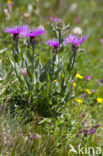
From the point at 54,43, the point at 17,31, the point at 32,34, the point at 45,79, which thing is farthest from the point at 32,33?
the point at 45,79

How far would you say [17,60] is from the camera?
205cm

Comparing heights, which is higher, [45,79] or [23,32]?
[23,32]

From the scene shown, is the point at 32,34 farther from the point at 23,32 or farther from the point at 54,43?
the point at 54,43

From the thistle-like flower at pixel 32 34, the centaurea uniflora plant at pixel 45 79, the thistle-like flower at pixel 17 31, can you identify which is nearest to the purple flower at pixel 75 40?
the centaurea uniflora plant at pixel 45 79

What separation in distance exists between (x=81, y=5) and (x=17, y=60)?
6500 mm

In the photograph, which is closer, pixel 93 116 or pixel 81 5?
pixel 93 116

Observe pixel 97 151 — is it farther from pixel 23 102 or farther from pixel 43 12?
pixel 43 12

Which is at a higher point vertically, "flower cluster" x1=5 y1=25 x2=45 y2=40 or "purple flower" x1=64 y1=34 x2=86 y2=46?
"flower cluster" x1=5 y1=25 x2=45 y2=40

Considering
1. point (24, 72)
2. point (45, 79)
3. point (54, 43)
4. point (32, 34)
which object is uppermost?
point (32, 34)

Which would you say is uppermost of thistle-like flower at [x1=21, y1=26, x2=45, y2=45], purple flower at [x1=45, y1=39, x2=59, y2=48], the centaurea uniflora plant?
thistle-like flower at [x1=21, y1=26, x2=45, y2=45]

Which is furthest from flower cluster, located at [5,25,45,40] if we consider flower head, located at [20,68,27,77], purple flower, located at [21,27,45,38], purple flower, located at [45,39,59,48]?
flower head, located at [20,68,27,77]

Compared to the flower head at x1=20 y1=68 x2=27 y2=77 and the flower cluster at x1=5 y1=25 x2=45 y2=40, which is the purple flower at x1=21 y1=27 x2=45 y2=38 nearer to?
the flower cluster at x1=5 y1=25 x2=45 y2=40

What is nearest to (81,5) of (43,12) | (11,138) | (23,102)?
(43,12)

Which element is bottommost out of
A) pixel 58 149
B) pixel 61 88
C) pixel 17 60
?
pixel 58 149
